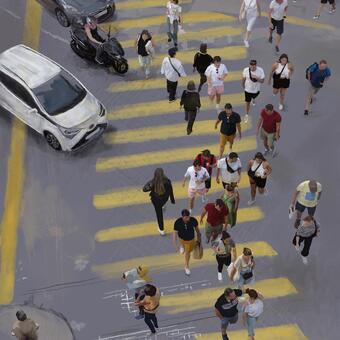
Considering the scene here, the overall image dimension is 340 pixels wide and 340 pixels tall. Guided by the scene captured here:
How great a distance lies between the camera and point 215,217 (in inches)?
569

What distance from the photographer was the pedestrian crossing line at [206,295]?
49.2 feet

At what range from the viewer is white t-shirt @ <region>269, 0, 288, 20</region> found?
1917cm

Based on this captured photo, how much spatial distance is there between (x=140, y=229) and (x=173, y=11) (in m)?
7.12

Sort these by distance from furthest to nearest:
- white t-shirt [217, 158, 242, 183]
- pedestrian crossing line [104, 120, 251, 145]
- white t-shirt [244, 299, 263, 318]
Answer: pedestrian crossing line [104, 120, 251, 145]
white t-shirt [217, 158, 242, 183]
white t-shirt [244, 299, 263, 318]

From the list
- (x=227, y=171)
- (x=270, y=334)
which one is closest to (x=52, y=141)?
(x=227, y=171)

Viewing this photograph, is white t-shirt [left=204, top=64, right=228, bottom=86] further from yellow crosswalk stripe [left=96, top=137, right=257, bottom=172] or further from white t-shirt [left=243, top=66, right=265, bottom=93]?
yellow crosswalk stripe [left=96, top=137, right=257, bottom=172]

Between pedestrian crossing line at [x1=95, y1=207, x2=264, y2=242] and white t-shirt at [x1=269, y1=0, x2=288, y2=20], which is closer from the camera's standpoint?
pedestrian crossing line at [x1=95, y1=207, x2=264, y2=242]

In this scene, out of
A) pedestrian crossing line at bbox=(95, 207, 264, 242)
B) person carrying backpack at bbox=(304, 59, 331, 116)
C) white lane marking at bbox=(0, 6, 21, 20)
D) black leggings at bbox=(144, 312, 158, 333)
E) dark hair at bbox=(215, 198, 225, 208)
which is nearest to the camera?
black leggings at bbox=(144, 312, 158, 333)

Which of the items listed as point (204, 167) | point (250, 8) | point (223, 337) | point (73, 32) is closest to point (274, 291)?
point (223, 337)

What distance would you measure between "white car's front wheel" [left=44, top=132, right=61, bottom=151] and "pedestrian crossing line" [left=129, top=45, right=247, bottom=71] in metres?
3.96

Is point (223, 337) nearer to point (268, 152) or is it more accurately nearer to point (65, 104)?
point (268, 152)

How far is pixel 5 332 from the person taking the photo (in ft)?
48.4

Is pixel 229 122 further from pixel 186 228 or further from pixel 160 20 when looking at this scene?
pixel 160 20


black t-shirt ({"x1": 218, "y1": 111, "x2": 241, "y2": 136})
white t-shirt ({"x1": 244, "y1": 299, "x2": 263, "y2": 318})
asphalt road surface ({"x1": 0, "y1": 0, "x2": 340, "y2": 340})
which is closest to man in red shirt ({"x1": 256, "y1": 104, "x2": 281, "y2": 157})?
black t-shirt ({"x1": 218, "y1": 111, "x2": 241, "y2": 136})
